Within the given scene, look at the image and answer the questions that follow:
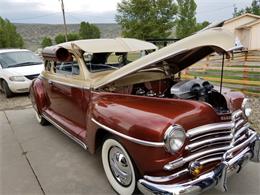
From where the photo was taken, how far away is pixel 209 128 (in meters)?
2.66

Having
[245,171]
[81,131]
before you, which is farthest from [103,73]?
[245,171]

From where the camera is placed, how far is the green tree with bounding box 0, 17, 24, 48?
30453mm

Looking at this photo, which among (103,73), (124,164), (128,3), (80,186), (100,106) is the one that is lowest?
(80,186)

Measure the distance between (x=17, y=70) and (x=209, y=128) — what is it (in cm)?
784

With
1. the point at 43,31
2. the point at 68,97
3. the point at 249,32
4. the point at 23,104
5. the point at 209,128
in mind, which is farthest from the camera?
the point at 43,31

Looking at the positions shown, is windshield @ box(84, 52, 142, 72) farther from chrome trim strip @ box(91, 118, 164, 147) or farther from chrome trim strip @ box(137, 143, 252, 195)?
chrome trim strip @ box(137, 143, 252, 195)

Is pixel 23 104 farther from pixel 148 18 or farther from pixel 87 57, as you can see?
pixel 148 18

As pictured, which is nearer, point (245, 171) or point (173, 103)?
point (173, 103)

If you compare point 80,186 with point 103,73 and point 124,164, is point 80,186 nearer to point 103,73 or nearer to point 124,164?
point 124,164

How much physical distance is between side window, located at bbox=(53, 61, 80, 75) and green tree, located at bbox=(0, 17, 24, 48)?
95.3ft

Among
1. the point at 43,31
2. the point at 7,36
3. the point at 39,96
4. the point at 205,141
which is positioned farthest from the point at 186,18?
the point at 43,31

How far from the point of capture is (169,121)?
8.18 feet

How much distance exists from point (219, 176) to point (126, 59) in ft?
8.25

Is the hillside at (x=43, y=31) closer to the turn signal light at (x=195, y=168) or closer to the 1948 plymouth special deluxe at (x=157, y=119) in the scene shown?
the 1948 plymouth special deluxe at (x=157, y=119)
